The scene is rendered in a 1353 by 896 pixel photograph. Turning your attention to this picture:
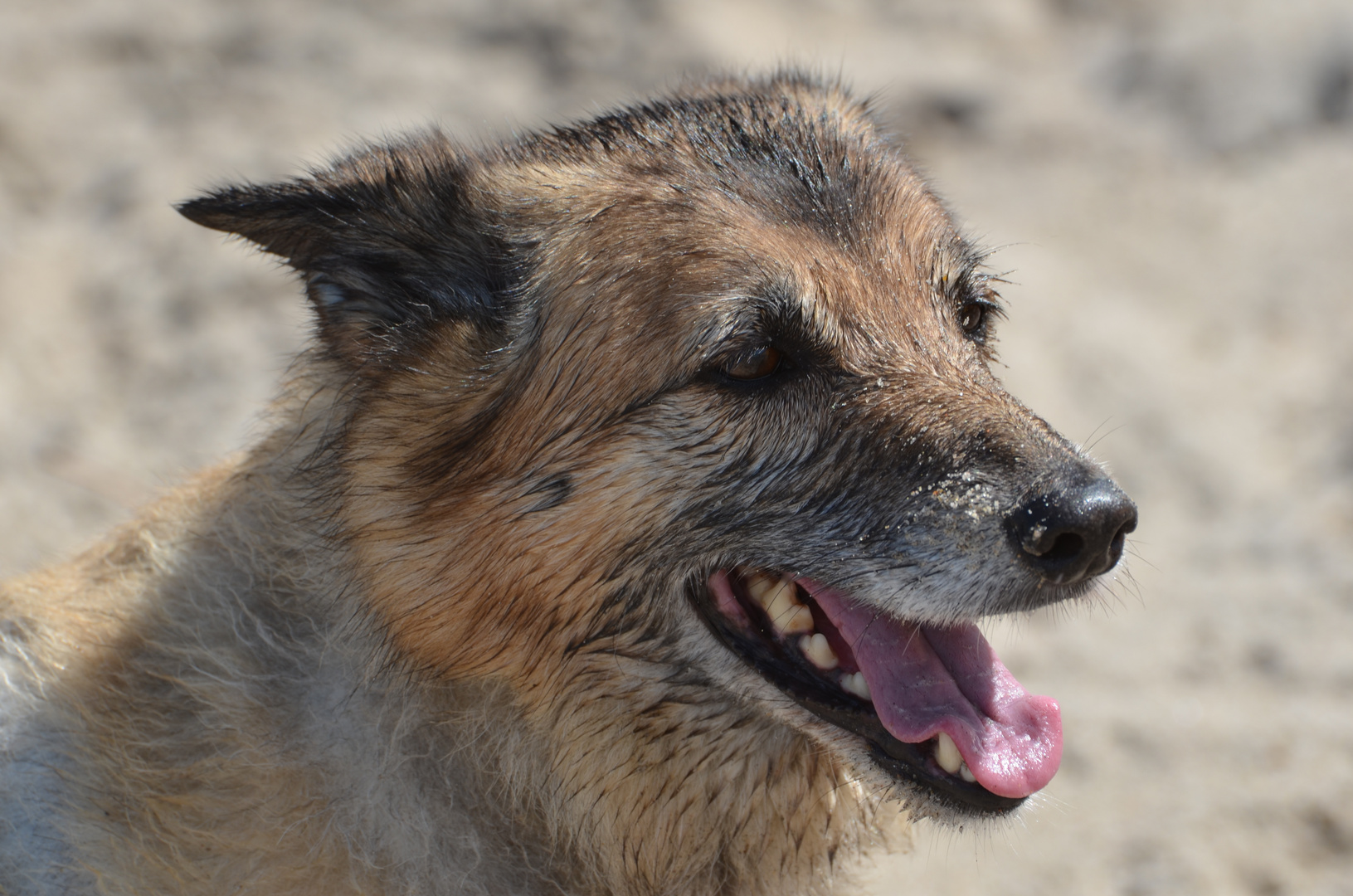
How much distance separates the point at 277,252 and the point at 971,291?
72.3 inches

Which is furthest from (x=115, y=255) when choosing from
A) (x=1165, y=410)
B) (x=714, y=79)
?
(x=1165, y=410)

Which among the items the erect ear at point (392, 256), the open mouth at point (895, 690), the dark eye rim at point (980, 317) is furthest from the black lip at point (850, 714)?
the dark eye rim at point (980, 317)

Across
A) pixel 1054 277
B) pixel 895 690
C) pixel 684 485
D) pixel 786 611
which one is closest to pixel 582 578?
pixel 684 485

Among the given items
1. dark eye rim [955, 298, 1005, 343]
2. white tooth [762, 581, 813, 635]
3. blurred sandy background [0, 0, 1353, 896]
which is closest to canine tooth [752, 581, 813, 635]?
white tooth [762, 581, 813, 635]

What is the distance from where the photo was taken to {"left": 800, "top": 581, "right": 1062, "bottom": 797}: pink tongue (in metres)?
2.94

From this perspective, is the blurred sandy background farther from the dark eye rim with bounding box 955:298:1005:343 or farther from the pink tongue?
the pink tongue

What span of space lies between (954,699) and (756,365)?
93cm

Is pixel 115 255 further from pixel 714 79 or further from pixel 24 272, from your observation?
pixel 714 79

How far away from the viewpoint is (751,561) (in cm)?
296

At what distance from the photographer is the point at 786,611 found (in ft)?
9.95

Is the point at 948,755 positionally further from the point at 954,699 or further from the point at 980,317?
the point at 980,317

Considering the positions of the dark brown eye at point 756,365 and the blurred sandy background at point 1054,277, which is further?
the blurred sandy background at point 1054,277

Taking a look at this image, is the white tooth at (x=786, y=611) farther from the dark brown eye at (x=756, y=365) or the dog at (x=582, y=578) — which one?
the dark brown eye at (x=756, y=365)

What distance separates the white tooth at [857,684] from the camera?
2975mm
